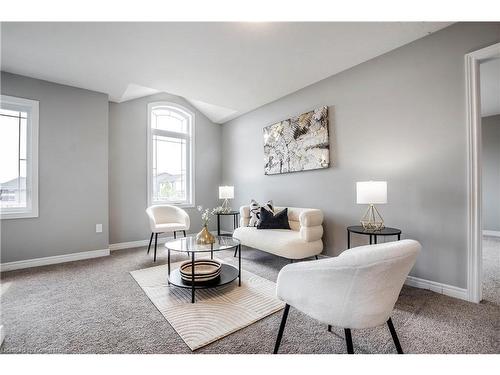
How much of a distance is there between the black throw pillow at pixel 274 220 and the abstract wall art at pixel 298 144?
0.77m

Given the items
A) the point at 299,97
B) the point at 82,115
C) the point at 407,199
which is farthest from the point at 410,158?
the point at 82,115

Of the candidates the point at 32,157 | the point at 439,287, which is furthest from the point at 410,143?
the point at 32,157

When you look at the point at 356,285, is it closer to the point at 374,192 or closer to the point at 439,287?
the point at 374,192

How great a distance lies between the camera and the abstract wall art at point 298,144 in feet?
10.5

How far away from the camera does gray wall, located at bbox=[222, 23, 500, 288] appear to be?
83.3 inches

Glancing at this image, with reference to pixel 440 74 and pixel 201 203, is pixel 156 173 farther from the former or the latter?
pixel 440 74

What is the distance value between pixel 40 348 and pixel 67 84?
3376mm

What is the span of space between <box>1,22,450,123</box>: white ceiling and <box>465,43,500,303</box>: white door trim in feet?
1.82

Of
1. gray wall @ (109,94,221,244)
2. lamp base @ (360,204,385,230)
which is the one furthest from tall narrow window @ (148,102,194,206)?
lamp base @ (360,204,385,230)

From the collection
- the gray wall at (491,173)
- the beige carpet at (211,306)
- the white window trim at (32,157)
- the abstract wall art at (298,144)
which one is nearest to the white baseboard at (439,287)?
the beige carpet at (211,306)

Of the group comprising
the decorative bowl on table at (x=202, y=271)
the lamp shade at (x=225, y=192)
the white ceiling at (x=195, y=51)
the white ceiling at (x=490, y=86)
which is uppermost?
the white ceiling at (x=490, y=86)

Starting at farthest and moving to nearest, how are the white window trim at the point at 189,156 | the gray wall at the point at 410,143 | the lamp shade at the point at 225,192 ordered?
1. the lamp shade at the point at 225,192
2. the white window trim at the point at 189,156
3. the gray wall at the point at 410,143

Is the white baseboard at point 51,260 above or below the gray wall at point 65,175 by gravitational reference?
below

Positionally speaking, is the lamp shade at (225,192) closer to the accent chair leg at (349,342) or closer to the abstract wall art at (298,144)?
the abstract wall art at (298,144)
